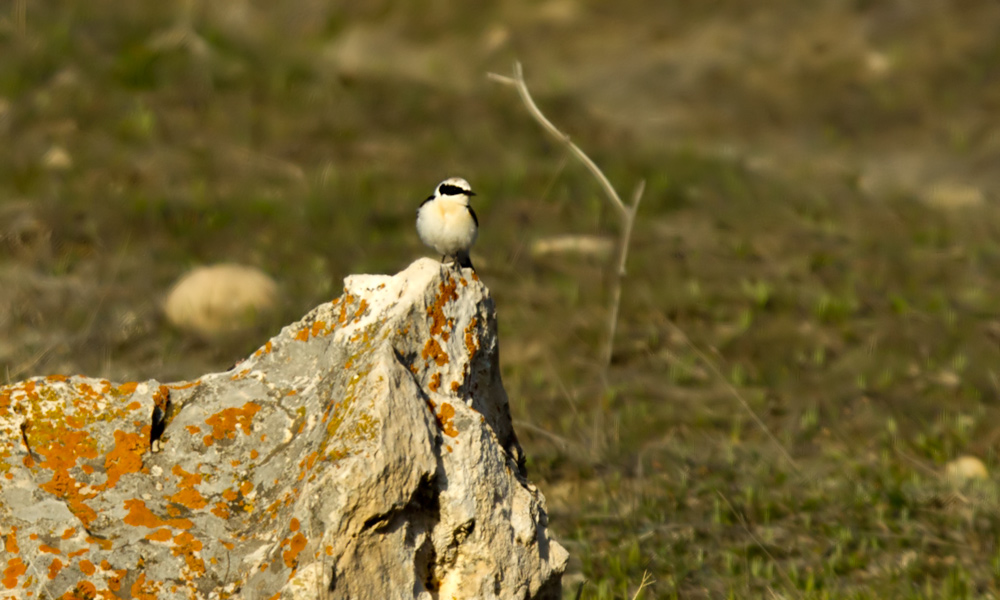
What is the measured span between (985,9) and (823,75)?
2.98 m

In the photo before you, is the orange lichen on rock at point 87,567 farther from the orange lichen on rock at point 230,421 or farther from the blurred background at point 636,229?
the blurred background at point 636,229

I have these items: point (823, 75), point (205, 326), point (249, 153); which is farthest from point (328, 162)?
point (823, 75)

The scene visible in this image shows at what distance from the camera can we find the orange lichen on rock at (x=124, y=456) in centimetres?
378

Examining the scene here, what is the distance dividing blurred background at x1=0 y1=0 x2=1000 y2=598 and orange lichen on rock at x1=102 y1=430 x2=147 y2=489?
191 centimetres

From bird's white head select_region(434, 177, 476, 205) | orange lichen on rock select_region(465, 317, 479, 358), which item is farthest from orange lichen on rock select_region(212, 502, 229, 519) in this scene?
bird's white head select_region(434, 177, 476, 205)

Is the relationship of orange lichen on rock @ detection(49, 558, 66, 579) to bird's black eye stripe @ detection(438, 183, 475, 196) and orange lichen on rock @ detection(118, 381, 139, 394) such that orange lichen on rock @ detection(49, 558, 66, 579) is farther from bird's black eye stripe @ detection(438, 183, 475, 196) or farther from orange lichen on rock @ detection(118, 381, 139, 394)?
bird's black eye stripe @ detection(438, 183, 475, 196)

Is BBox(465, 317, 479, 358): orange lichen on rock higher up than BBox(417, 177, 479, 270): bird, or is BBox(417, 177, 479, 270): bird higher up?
BBox(417, 177, 479, 270): bird

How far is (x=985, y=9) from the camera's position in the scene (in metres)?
17.9

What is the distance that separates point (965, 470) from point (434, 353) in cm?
522

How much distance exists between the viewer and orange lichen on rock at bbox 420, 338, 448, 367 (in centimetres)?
414

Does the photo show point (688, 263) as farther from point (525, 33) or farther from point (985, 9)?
point (985, 9)

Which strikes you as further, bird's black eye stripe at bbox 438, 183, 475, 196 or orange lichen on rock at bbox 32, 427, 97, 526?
bird's black eye stripe at bbox 438, 183, 475, 196

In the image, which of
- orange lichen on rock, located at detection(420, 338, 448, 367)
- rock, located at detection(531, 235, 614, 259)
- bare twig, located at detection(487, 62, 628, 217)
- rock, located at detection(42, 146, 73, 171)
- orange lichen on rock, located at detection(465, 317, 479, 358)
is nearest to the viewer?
orange lichen on rock, located at detection(420, 338, 448, 367)

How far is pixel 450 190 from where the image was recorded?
6.85 metres
